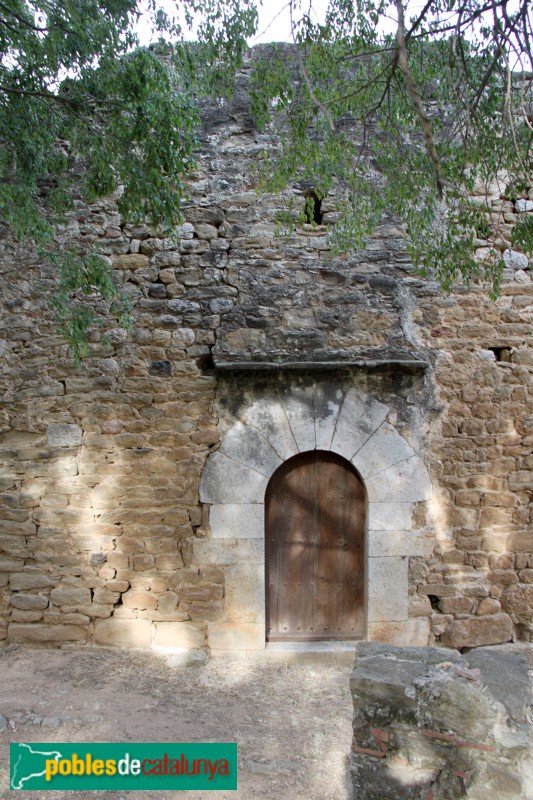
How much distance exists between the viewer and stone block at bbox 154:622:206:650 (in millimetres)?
4230

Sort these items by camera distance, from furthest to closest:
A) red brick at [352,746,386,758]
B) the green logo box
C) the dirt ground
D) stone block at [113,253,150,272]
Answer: stone block at [113,253,150,272] < the dirt ground < the green logo box < red brick at [352,746,386,758]

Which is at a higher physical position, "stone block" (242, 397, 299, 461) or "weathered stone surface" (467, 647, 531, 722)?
"stone block" (242, 397, 299, 461)

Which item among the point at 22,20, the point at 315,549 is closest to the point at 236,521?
the point at 315,549

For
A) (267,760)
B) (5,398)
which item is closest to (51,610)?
(5,398)

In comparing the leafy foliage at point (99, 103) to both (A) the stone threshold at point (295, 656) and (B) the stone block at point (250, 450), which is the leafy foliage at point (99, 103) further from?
(A) the stone threshold at point (295, 656)

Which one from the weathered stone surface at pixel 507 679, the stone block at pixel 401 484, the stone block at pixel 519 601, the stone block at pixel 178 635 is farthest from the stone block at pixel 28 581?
the stone block at pixel 519 601

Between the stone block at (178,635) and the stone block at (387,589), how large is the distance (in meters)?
1.29

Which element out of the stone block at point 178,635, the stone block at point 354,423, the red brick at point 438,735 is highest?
the stone block at point 354,423

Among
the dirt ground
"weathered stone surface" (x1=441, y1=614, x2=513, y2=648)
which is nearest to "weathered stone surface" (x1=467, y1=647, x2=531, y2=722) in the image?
the dirt ground

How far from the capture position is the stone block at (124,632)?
13.9ft

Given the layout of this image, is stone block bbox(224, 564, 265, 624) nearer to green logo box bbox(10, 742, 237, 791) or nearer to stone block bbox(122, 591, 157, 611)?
stone block bbox(122, 591, 157, 611)

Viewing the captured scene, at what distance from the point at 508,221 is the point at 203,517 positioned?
10.8 ft

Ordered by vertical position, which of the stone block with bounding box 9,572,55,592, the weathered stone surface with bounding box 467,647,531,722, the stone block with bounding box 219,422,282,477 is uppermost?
the stone block with bounding box 219,422,282,477

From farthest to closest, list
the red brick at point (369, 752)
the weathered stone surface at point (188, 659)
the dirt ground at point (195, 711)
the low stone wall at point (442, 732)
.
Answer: the weathered stone surface at point (188, 659)
the dirt ground at point (195, 711)
the red brick at point (369, 752)
the low stone wall at point (442, 732)
